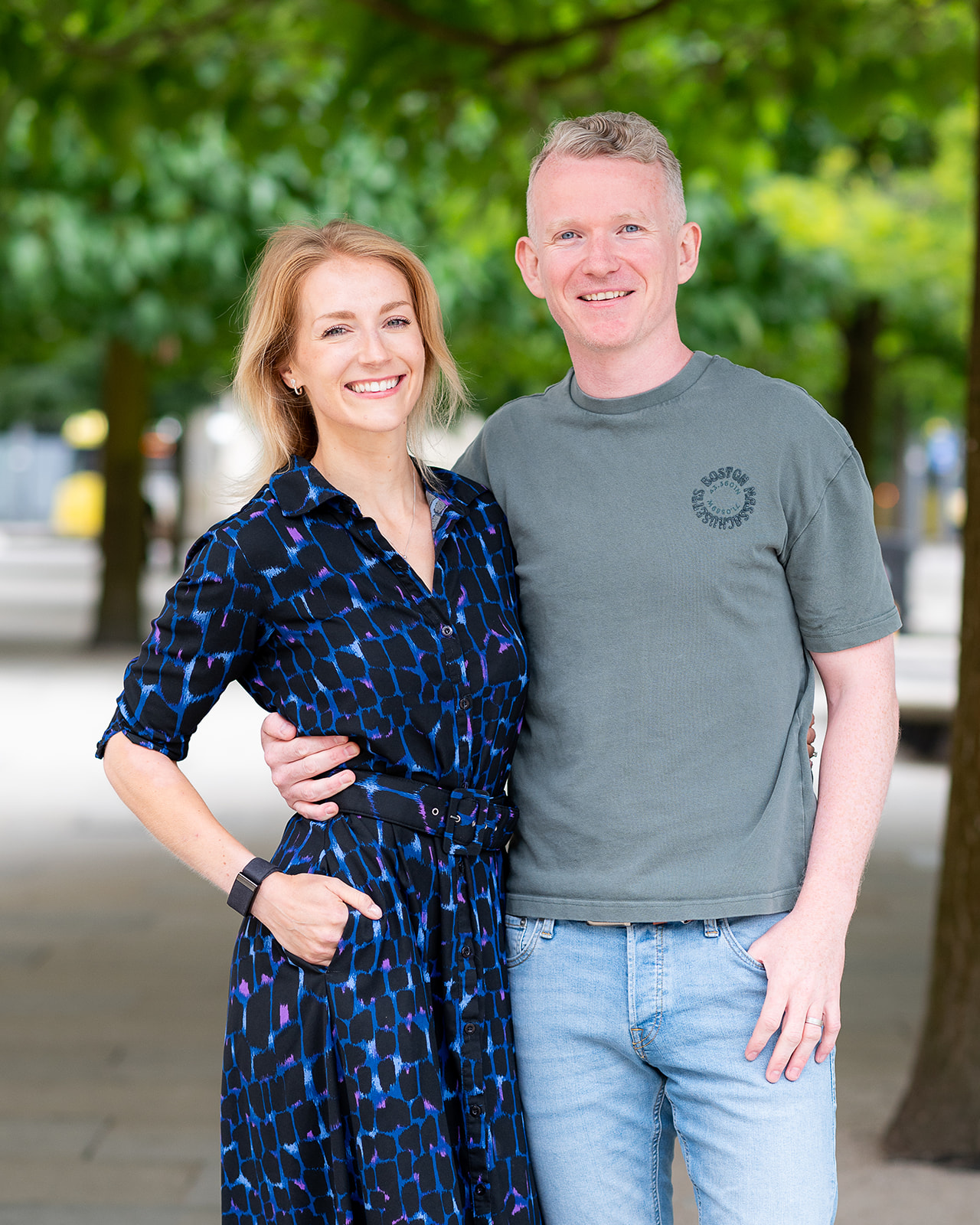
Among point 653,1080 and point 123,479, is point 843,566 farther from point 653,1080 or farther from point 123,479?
point 123,479

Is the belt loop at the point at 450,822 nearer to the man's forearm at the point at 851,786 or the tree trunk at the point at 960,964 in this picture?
the man's forearm at the point at 851,786

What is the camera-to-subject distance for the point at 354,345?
2.23 meters

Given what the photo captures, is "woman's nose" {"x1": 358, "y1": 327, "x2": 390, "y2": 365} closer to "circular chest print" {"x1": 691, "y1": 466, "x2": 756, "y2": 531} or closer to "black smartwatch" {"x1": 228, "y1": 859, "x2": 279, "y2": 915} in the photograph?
"circular chest print" {"x1": 691, "y1": 466, "x2": 756, "y2": 531}

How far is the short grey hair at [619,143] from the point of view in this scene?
2.18 m

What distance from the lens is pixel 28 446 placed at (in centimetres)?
5116

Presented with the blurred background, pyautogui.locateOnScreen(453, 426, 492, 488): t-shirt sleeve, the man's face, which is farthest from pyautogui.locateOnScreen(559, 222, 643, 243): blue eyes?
the blurred background

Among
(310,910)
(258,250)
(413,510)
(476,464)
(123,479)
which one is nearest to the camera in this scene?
(310,910)

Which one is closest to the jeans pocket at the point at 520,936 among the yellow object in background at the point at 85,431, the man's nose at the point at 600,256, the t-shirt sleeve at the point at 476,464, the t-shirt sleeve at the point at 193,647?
the t-shirt sleeve at the point at 193,647

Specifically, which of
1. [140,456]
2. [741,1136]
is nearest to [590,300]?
[741,1136]

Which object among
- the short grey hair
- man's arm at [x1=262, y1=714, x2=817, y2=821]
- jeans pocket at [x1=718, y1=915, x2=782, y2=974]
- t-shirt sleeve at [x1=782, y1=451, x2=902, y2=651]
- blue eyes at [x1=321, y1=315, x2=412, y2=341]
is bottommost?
jeans pocket at [x1=718, y1=915, x2=782, y2=974]

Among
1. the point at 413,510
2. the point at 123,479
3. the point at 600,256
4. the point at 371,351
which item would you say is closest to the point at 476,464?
the point at 413,510

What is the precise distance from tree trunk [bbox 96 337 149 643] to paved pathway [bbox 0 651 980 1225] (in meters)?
6.05

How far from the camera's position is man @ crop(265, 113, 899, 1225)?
2.12m

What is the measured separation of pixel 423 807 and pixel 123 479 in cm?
1396
